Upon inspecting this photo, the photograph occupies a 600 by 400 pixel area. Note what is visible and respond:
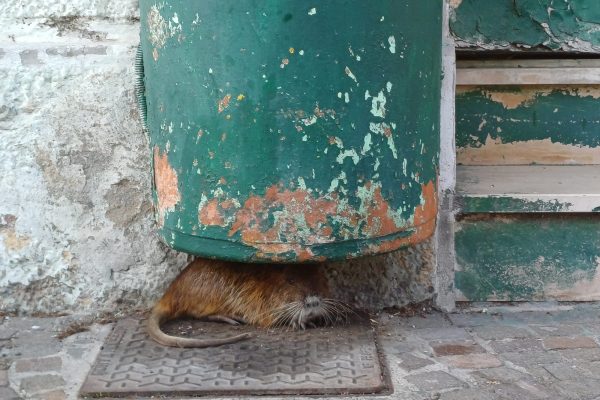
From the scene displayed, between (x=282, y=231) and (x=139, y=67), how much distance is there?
2.89 ft

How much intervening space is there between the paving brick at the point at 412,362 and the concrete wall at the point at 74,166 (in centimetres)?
99

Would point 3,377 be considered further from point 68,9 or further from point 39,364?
point 68,9

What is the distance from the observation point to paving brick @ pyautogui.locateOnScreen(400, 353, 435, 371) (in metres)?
2.51

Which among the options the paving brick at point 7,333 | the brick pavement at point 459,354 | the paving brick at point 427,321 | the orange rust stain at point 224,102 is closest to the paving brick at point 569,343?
the brick pavement at point 459,354

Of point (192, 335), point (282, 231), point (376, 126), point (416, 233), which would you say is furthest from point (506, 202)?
point (192, 335)

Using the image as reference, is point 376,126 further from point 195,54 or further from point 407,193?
point 195,54

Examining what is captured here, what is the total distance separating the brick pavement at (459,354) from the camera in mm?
2346

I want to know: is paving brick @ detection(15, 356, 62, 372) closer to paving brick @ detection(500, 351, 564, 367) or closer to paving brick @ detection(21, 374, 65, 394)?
paving brick @ detection(21, 374, 65, 394)

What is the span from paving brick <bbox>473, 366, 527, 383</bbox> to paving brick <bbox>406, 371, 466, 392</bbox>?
0.30 ft

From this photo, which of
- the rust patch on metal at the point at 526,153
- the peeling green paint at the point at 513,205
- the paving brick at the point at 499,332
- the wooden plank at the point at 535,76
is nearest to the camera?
the paving brick at the point at 499,332

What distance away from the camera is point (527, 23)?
3295mm

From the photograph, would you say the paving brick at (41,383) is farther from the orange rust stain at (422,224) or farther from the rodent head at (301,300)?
the orange rust stain at (422,224)

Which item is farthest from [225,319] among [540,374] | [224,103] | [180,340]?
[540,374]

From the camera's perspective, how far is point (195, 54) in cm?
242
